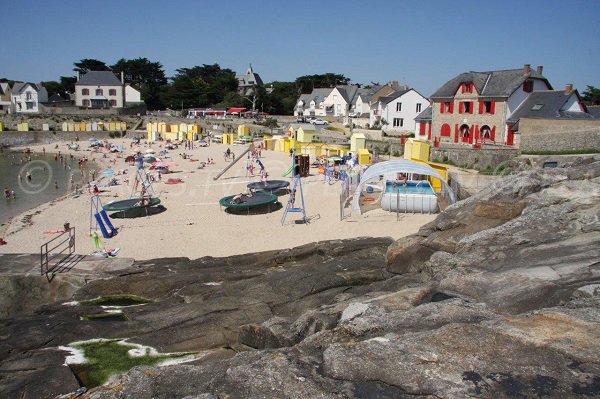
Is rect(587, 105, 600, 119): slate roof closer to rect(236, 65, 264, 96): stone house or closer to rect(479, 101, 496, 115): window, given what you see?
rect(479, 101, 496, 115): window

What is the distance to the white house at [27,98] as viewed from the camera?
285 feet

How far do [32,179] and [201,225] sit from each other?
91.0 ft

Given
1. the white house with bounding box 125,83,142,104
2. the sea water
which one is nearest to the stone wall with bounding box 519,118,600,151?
the sea water

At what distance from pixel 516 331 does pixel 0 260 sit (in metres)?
15.3

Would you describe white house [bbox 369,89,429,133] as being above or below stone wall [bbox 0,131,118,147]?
above

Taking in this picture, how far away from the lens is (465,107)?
41125mm

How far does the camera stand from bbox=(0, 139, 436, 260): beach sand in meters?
20.4

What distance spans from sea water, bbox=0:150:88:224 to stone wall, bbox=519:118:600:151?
3272cm

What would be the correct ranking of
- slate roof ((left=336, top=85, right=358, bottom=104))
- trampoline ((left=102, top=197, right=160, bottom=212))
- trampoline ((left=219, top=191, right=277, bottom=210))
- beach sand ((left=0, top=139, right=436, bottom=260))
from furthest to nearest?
slate roof ((left=336, top=85, right=358, bottom=104)) < trampoline ((left=219, top=191, right=277, bottom=210)) < trampoline ((left=102, top=197, right=160, bottom=212)) < beach sand ((left=0, top=139, right=436, bottom=260))

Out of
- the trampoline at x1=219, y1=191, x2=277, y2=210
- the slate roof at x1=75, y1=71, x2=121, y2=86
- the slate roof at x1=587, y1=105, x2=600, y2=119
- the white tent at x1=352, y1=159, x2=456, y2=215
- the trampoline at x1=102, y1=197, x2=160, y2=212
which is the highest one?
the slate roof at x1=75, y1=71, x2=121, y2=86

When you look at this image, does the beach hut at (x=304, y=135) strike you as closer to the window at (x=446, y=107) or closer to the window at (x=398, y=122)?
the window at (x=398, y=122)

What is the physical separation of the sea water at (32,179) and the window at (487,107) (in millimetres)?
32766

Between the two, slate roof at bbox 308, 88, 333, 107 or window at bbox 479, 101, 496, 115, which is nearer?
window at bbox 479, 101, 496, 115

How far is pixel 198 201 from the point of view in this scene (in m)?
29.8
